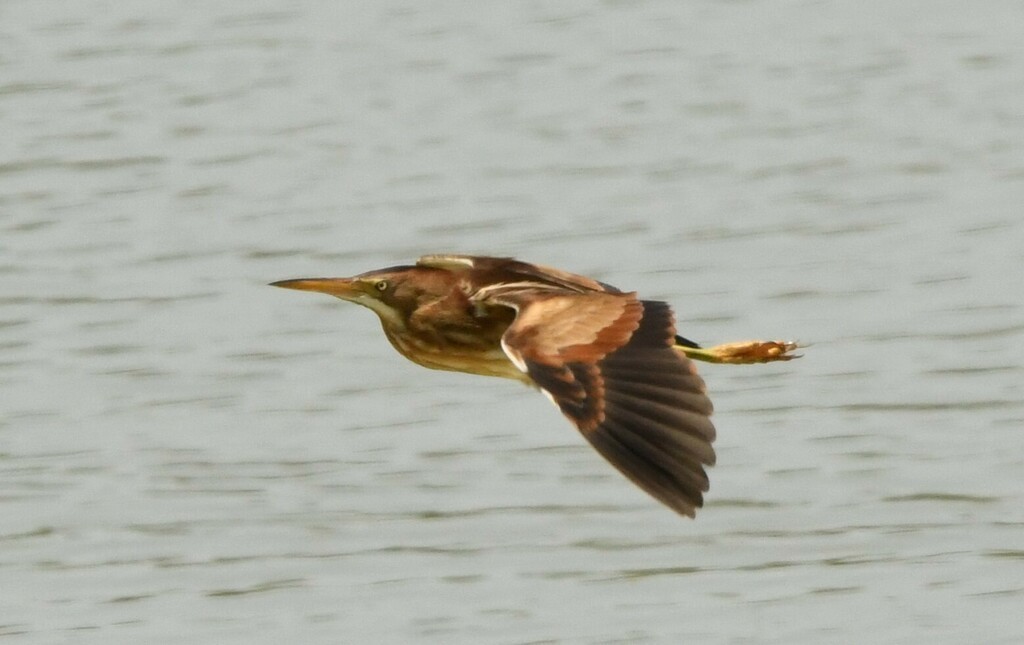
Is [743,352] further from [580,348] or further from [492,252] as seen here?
[492,252]

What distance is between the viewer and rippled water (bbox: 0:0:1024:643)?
28.7ft

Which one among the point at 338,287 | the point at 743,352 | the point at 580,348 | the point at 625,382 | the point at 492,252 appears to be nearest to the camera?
the point at 625,382

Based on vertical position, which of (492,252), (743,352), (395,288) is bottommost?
(492,252)

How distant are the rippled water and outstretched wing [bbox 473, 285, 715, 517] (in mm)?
1782

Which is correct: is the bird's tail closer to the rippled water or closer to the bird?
the bird

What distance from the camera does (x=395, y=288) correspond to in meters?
7.57

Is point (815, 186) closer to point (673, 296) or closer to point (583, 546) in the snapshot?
point (673, 296)

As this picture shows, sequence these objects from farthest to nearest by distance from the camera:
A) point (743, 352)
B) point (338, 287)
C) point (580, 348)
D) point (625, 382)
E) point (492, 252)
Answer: point (492, 252) < point (338, 287) < point (743, 352) < point (580, 348) < point (625, 382)

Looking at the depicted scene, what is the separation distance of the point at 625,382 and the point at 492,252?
5.69m

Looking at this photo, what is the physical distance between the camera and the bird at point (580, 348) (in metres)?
6.08

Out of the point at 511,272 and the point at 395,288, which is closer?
the point at 511,272

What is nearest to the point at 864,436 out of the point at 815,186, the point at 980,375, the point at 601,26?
the point at 980,375

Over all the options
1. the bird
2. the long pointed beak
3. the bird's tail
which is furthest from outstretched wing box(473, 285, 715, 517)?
the long pointed beak

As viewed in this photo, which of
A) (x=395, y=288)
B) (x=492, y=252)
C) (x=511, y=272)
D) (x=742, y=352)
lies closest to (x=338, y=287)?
(x=395, y=288)
